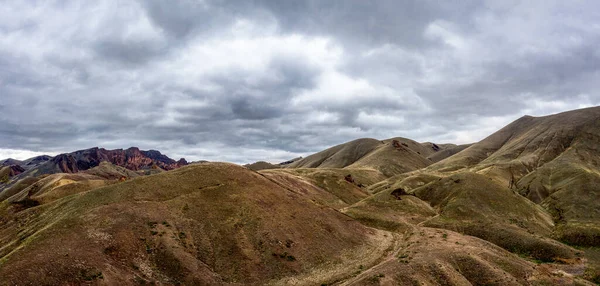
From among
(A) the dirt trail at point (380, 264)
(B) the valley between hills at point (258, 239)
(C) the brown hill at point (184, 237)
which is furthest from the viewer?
(A) the dirt trail at point (380, 264)

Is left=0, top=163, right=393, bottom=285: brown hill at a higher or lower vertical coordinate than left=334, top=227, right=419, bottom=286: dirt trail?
higher

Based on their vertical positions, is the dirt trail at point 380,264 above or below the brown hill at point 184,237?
below

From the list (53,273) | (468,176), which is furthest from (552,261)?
(53,273)

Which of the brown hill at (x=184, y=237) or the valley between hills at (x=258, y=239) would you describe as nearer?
the brown hill at (x=184, y=237)

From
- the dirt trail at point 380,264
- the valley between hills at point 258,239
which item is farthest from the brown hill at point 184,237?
the dirt trail at point 380,264

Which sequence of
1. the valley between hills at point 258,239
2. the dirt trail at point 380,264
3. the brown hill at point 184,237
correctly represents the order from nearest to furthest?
the brown hill at point 184,237, the valley between hills at point 258,239, the dirt trail at point 380,264

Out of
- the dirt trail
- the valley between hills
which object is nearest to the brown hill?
the valley between hills

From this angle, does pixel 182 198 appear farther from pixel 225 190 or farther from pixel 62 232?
pixel 62 232

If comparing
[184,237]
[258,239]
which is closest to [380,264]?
[258,239]

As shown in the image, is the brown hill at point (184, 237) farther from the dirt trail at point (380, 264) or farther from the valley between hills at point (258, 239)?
the dirt trail at point (380, 264)

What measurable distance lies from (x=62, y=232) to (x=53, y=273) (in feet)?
38.9

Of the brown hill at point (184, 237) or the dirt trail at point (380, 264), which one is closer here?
the brown hill at point (184, 237)

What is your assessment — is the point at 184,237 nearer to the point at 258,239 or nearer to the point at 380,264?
the point at 258,239

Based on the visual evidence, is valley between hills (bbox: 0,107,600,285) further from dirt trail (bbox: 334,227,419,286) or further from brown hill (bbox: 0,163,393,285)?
dirt trail (bbox: 334,227,419,286)
